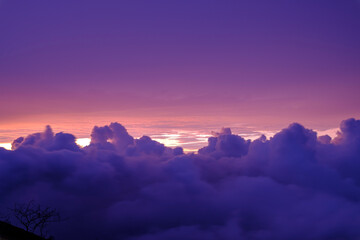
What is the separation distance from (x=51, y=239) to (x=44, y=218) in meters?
12.9

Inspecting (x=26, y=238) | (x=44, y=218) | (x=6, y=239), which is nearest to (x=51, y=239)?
(x=26, y=238)

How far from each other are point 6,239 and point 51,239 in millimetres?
8304

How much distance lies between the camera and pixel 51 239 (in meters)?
52.0

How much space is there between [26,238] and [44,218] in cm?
1599

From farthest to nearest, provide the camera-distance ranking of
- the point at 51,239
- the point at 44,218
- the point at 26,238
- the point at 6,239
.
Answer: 1. the point at 44,218
2. the point at 51,239
3. the point at 26,238
4. the point at 6,239

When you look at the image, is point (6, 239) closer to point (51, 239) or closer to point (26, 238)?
point (26, 238)

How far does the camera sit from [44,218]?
208ft

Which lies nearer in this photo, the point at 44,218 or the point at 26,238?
the point at 26,238

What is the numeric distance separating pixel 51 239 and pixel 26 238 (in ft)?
15.5

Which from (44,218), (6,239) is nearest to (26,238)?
(6,239)

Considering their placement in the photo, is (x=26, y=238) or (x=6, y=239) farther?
(x=26, y=238)

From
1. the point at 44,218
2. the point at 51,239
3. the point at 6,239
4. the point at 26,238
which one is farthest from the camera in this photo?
the point at 44,218

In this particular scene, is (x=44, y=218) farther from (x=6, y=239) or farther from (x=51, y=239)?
(x=6, y=239)

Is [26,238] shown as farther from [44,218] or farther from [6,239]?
[44,218]
